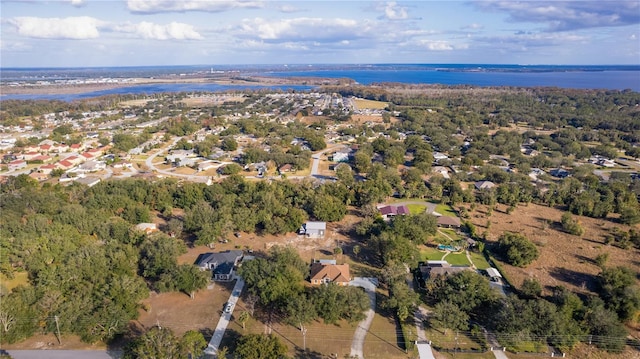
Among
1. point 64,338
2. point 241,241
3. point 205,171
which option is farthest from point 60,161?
point 64,338

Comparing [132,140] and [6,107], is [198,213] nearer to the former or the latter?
[132,140]

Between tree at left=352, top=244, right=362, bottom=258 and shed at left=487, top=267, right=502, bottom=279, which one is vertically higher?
tree at left=352, top=244, right=362, bottom=258

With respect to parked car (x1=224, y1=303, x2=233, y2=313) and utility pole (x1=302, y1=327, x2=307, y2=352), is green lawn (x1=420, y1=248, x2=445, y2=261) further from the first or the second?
parked car (x1=224, y1=303, x2=233, y2=313)

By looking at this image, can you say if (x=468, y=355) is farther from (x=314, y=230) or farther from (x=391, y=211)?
(x=391, y=211)

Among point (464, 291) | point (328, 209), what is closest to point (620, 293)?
point (464, 291)

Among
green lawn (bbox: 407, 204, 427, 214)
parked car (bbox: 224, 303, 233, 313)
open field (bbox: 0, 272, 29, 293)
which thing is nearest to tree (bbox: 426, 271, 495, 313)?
parked car (bbox: 224, 303, 233, 313)

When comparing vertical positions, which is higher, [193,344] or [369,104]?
[369,104]
